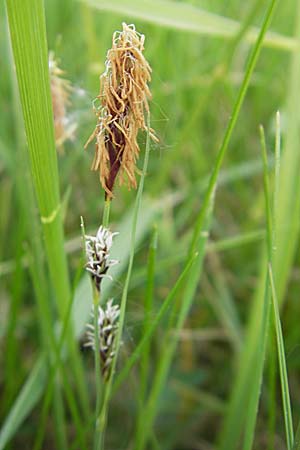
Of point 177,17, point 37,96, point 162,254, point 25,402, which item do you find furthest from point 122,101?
point 162,254

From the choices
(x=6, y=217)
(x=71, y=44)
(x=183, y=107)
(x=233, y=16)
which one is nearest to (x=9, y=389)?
(x=6, y=217)

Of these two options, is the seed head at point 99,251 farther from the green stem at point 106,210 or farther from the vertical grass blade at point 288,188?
the vertical grass blade at point 288,188

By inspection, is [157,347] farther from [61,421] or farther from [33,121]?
[33,121]

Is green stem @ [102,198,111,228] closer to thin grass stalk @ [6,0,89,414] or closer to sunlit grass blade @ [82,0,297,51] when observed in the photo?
thin grass stalk @ [6,0,89,414]

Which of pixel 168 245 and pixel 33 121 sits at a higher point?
pixel 168 245

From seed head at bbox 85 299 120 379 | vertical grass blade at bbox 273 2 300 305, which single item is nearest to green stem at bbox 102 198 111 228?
seed head at bbox 85 299 120 379

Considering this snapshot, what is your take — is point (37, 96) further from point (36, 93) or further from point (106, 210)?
point (106, 210)
